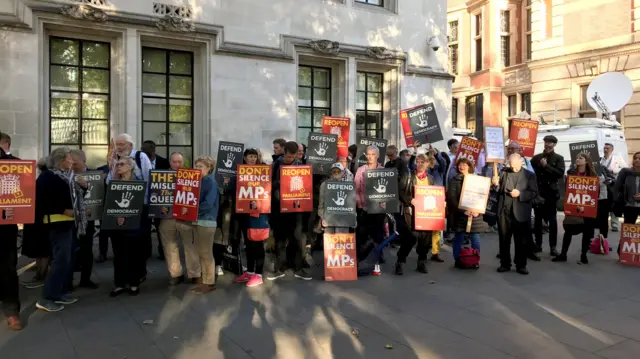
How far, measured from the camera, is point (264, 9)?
11.3 metres

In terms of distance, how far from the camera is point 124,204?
237 inches

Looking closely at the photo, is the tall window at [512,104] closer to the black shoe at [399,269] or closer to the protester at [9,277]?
the black shoe at [399,269]

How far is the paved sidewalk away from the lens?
445 cm

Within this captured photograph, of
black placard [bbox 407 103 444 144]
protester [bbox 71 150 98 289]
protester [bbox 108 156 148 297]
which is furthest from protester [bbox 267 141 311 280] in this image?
black placard [bbox 407 103 444 144]

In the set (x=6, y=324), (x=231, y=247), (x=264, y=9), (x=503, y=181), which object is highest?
(x=264, y=9)

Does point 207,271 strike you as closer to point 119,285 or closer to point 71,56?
point 119,285

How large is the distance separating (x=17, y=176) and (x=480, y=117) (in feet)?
99.0

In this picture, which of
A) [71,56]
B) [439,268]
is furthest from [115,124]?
[439,268]

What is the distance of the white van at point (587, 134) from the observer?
609 inches

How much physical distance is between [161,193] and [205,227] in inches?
28.3

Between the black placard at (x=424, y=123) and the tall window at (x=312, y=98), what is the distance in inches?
154

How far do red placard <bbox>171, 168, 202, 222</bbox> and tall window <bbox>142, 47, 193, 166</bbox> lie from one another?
4984mm

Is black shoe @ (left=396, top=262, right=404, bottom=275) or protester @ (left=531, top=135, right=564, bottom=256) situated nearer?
black shoe @ (left=396, top=262, right=404, bottom=275)

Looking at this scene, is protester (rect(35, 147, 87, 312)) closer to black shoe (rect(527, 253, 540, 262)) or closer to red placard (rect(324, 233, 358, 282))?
red placard (rect(324, 233, 358, 282))
